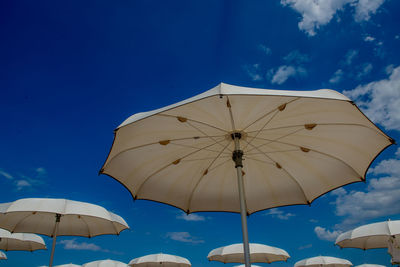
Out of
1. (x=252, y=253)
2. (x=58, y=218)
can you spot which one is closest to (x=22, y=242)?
(x=58, y=218)

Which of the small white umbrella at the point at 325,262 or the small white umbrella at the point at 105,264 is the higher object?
the small white umbrella at the point at 105,264

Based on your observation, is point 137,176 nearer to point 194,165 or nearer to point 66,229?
point 194,165

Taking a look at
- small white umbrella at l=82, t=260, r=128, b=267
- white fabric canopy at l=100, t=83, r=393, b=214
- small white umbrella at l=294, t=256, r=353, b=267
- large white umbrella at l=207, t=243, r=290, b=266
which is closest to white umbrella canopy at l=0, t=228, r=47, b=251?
small white umbrella at l=82, t=260, r=128, b=267

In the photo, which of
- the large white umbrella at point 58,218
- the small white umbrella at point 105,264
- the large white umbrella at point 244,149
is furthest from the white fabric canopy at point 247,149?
the small white umbrella at point 105,264

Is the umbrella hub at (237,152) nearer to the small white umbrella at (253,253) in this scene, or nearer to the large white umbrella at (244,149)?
the large white umbrella at (244,149)

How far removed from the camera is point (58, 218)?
8.24 m

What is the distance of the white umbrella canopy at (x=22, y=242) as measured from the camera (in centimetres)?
1209

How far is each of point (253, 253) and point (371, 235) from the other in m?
5.21

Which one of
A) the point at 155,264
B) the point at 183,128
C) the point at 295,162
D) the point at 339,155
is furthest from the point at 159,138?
the point at 155,264

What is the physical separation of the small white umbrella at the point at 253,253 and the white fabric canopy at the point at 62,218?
6.11m

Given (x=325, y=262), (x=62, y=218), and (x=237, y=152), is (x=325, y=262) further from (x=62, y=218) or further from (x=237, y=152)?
(x=237, y=152)

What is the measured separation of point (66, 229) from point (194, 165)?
264 inches

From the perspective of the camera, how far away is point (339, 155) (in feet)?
18.4

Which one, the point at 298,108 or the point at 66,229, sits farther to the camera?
the point at 66,229
